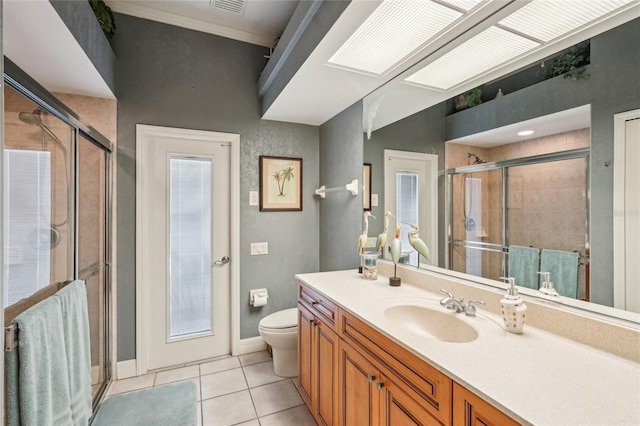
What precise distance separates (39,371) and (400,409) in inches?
53.9

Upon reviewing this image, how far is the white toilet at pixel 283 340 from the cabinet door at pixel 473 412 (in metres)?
1.63

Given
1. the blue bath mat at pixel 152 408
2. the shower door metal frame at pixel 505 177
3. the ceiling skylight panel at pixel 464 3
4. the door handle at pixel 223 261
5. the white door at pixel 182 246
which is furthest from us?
the door handle at pixel 223 261

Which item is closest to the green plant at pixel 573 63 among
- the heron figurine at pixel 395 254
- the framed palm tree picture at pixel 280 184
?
the heron figurine at pixel 395 254

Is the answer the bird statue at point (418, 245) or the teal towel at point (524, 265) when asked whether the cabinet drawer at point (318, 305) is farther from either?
the teal towel at point (524, 265)

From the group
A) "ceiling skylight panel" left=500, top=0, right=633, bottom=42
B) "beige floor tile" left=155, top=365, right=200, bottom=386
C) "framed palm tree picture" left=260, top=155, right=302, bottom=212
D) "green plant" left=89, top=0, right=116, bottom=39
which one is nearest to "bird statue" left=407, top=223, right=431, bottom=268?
"ceiling skylight panel" left=500, top=0, right=633, bottom=42

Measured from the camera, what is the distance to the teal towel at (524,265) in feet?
4.25

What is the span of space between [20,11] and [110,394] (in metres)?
2.44

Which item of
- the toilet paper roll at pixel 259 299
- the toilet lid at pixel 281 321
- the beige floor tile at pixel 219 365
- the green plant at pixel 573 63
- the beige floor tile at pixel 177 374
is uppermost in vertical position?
the green plant at pixel 573 63

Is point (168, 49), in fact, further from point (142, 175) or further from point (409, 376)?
point (409, 376)

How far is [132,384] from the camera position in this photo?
233cm

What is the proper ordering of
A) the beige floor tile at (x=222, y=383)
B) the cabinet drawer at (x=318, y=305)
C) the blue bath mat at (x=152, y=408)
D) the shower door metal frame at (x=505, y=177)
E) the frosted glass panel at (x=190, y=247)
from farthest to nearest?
the frosted glass panel at (x=190, y=247)
the beige floor tile at (x=222, y=383)
the blue bath mat at (x=152, y=408)
the cabinet drawer at (x=318, y=305)
the shower door metal frame at (x=505, y=177)

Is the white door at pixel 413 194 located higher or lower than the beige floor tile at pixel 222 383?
higher

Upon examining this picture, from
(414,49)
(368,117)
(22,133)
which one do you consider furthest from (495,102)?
(22,133)

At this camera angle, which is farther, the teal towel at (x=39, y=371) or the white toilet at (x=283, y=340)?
the white toilet at (x=283, y=340)
